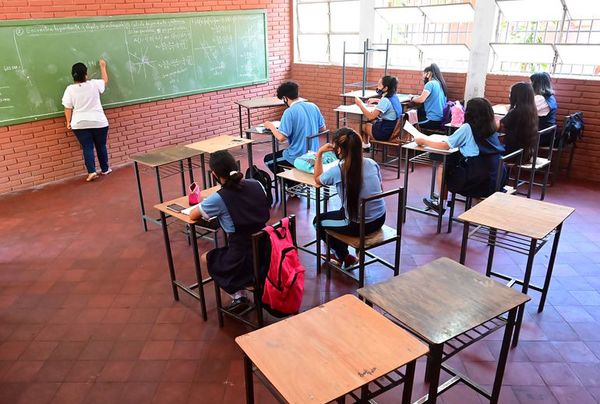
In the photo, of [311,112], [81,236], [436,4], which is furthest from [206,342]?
[436,4]

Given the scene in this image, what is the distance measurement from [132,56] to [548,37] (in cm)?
556

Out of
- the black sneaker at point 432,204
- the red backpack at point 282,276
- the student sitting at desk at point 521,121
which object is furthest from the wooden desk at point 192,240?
the student sitting at desk at point 521,121

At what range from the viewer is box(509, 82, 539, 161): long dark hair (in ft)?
14.5

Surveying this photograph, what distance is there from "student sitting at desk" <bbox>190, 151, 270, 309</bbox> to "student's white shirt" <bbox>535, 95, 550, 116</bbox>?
3.93m

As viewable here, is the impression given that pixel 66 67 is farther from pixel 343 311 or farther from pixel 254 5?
pixel 343 311

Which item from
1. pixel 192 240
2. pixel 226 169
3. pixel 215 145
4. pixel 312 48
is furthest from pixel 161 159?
pixel 312 48

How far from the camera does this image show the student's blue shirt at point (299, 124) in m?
4.73

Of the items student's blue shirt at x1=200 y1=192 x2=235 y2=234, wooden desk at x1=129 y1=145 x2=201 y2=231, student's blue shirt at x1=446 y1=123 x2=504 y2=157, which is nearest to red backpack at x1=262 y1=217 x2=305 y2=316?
student's blue shirt at x1=200 y1=192 x2=235 y2=234

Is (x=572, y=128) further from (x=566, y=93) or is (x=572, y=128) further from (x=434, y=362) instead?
(x=434, y=362)

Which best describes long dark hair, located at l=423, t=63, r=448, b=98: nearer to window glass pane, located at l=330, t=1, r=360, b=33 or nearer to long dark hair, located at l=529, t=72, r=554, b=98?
long dark hair, located at l=529, t=72, r=554, b=98

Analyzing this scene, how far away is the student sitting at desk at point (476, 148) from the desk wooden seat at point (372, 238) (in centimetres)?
122

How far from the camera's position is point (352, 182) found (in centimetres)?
321

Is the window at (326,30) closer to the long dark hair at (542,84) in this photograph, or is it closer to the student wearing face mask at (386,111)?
the student wearing face mask at (386,111)

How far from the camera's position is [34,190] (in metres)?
5.85
